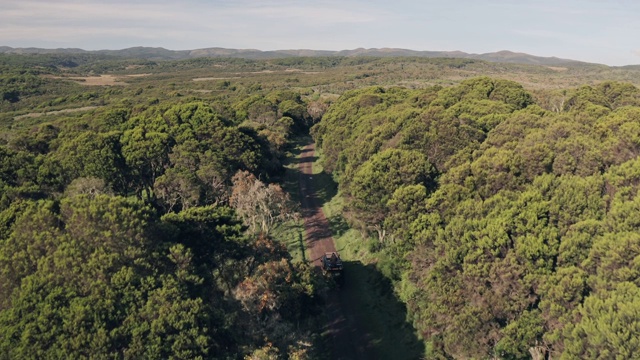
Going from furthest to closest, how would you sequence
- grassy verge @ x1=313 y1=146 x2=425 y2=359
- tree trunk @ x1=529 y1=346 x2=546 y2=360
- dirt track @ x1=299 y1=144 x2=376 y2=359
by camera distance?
grassy verge @ x1=313 y1=146 x2=425 y2=359, dirt track @ x1=299 y1=144 x2=376 y2=359, tree trunk @ x1=529 y1=346 x2=546 y2=360

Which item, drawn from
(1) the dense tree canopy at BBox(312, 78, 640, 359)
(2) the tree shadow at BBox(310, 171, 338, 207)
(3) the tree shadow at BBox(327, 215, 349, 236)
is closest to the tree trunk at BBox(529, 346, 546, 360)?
(1) the dense tree canopy at BBox(312, 78, 640, 359)

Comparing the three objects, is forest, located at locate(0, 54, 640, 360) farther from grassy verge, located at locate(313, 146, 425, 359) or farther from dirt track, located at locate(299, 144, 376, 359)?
dirt track, located at locate(299, 144, 376, 359)

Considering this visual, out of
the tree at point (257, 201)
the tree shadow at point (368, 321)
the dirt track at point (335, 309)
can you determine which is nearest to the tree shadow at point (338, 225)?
the dirt track at point (335, 309)

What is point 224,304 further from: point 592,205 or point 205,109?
point 205,109

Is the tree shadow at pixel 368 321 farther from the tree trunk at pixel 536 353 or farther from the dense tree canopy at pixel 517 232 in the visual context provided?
the tree trunk at pixel 536 353

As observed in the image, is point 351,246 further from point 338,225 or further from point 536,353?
point 536,353

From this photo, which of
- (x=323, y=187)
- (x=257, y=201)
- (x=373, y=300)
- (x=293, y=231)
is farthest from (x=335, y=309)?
(x=323, y=187)

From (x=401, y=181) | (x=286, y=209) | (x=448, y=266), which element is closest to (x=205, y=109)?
(x=286, y=209)
